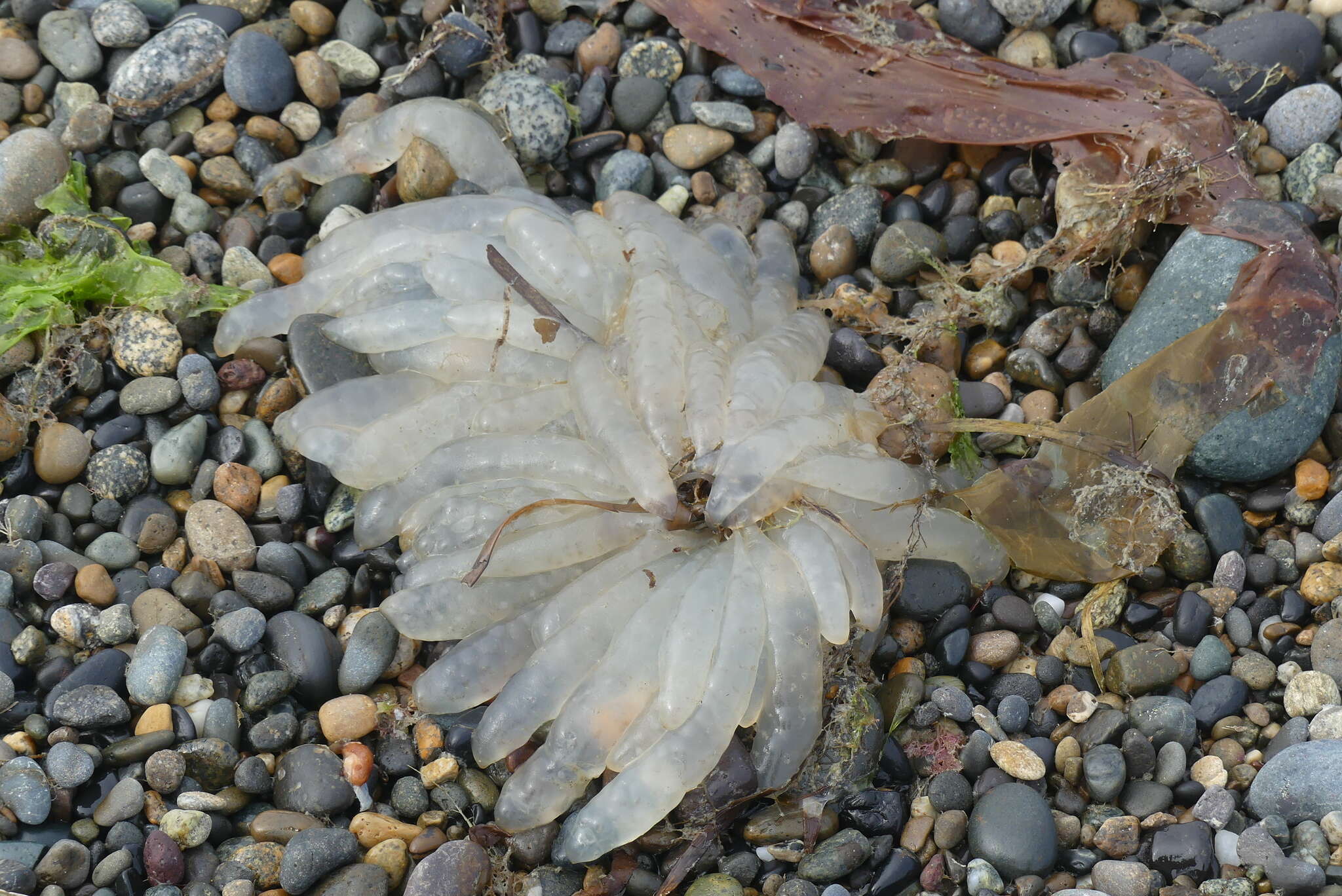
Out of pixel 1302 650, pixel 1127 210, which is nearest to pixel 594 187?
pixel 1127 210

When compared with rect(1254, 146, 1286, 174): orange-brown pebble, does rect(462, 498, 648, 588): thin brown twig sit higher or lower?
lower

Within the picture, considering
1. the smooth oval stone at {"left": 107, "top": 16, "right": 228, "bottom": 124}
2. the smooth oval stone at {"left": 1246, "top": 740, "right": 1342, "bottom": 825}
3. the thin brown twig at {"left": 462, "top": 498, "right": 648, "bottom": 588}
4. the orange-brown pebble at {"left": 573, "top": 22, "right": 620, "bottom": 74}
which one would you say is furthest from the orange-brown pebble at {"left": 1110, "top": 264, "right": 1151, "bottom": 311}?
the smooth oval stone at {"left": 107, "top": 16, "right": 228, "bottom": 124}

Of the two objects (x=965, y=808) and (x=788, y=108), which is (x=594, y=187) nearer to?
(x=788, y=108)

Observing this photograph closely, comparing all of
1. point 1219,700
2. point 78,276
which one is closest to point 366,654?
point 78,276

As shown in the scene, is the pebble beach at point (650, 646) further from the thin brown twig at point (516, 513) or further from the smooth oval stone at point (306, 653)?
the thin brown twig at point (516, 513)

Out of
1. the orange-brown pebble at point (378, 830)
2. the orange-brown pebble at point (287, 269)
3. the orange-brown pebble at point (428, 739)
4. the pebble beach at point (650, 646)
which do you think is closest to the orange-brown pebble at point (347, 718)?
the pebble beach at point (650, 646)

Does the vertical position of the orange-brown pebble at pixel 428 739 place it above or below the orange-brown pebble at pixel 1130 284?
below

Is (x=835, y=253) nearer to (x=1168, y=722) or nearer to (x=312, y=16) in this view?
(x=1168, y=722)

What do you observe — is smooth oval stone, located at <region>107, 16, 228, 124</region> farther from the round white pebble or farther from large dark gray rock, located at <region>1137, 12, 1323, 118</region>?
the round white pebble
